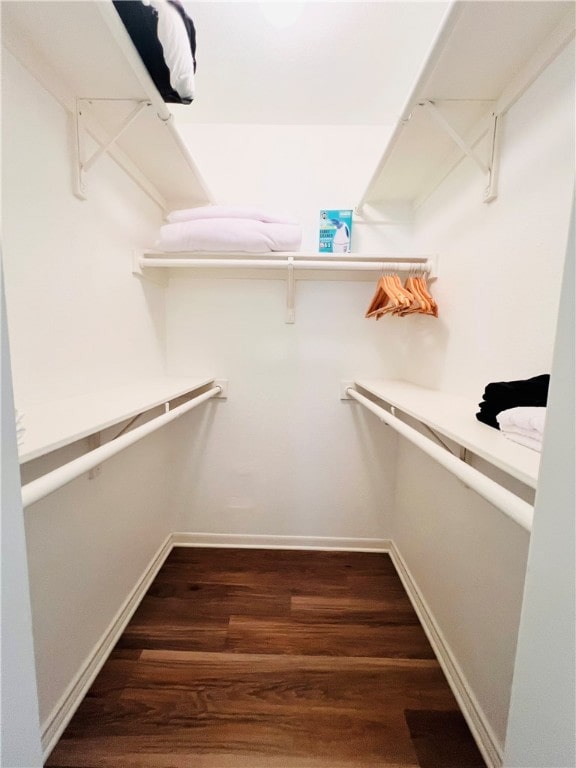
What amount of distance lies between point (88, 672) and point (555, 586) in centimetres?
134

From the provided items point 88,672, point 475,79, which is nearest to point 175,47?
point 475,79

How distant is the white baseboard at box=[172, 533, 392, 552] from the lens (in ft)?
5.52

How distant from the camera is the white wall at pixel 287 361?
1553mm

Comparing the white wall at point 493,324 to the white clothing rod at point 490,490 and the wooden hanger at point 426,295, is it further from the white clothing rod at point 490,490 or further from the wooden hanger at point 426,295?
the white clothing rod at point 490,490

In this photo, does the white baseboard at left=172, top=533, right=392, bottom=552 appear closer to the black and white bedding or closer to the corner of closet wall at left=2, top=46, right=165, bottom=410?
the corner of closet wall at left=2, top=46, right=165, bottom=410

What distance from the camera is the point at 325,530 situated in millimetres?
1691

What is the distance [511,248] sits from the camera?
0.85 meters

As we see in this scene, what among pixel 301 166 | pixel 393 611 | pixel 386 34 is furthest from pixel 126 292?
pixel 393 611

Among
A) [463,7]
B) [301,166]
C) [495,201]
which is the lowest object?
[495,201]

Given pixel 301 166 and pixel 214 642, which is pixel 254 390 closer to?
pixel 214 642

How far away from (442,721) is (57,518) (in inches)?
50.8

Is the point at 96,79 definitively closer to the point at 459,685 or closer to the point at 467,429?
the point at 467,429

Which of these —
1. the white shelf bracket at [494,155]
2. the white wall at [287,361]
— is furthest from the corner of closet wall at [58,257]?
the white shelf bracket at [494,155]

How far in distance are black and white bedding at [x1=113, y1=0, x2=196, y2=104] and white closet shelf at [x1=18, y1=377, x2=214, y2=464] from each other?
0.90m
